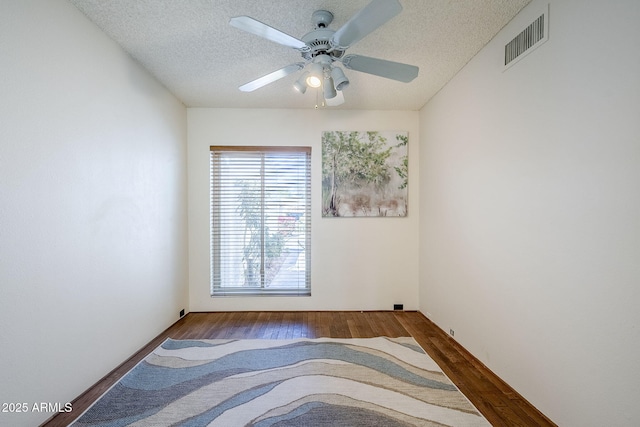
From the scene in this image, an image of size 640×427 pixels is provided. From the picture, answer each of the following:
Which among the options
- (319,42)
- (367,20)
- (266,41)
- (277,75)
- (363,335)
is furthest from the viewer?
(363,335)

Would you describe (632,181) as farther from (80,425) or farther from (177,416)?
(80,425)

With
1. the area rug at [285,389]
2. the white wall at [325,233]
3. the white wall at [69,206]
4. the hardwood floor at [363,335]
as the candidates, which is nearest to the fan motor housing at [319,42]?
the white wall at [69,206]

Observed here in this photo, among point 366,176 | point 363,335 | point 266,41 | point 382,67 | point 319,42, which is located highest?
point 266,41

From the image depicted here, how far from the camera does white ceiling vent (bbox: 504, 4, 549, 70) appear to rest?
1586 millimetres

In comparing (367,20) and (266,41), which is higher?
(266,41)

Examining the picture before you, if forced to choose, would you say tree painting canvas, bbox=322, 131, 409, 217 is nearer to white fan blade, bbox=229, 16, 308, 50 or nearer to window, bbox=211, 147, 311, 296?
window, bbox=211, 147, 311, 296

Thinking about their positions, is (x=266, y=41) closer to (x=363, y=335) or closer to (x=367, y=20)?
(x=367, y=20)

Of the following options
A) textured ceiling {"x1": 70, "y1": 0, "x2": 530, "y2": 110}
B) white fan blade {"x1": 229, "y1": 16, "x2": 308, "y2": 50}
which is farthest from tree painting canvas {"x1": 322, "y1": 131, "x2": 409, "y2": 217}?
white fan blade {"x1": 229, "y1": 16, "x2": 308, "y2": 50}

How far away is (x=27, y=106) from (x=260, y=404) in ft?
7.41

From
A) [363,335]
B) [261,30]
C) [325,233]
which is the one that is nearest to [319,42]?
[261,30]

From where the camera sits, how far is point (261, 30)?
1.52 m

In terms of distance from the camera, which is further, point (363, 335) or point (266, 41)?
point (363, 335)

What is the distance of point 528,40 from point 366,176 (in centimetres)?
202

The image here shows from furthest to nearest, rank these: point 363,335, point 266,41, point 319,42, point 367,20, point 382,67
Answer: point 363,335 < point 266,41 < point 382,67 < point 319,42 < point 367,20
